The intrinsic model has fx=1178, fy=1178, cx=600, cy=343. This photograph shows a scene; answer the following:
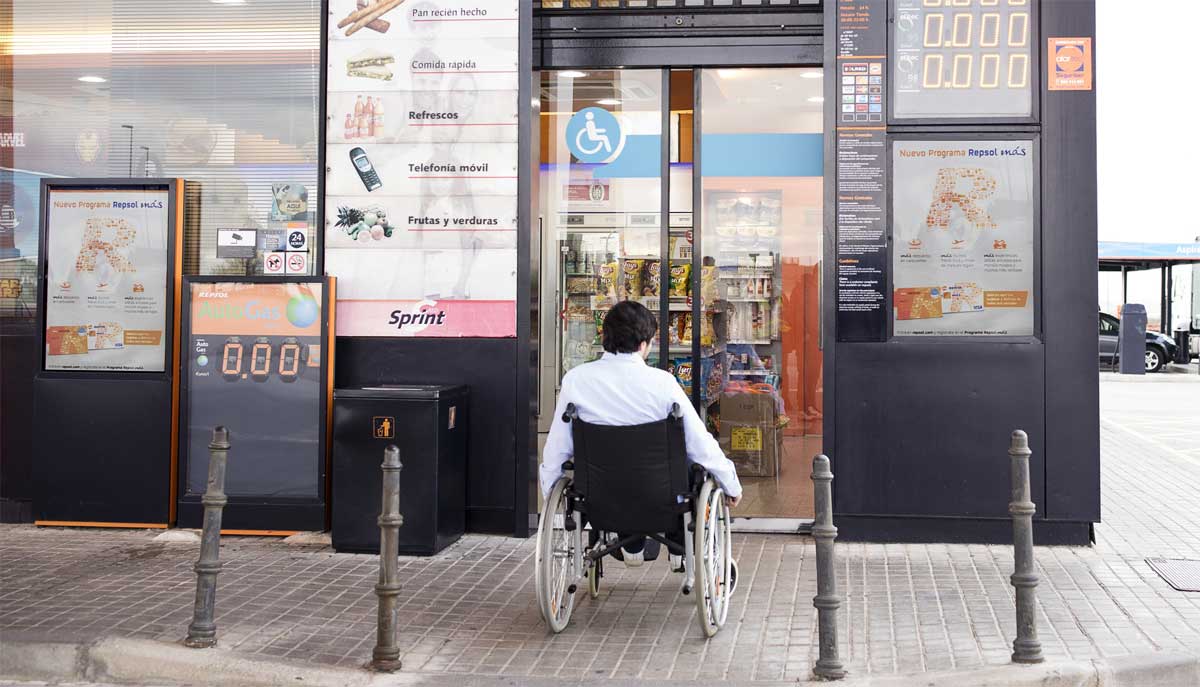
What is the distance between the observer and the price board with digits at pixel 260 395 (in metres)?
7.83

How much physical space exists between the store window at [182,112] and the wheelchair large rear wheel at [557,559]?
333cm

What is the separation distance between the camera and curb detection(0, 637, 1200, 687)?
4859 mm

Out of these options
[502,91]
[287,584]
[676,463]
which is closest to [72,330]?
[287,584]

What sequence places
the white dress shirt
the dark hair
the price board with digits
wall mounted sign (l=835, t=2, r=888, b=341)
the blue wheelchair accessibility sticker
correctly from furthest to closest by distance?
1. the blue wheelchair accessibility sticker
2. the price board with digits
3. wall mounted sign (l=835, t=2, r=888, b=341)
4. the dark hair
5. the white dress shirt

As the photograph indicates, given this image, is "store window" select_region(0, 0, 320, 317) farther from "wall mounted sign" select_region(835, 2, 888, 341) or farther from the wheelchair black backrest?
"wall mounted sign" select_region(835, 2, 888, 341)

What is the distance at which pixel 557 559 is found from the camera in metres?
5.72

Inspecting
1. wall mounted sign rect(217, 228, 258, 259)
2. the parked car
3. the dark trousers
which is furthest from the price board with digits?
the parked car

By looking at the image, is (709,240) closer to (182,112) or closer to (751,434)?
(751,434)

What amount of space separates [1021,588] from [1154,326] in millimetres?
31294

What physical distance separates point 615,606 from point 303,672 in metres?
1.80

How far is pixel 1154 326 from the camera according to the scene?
33.0 meters

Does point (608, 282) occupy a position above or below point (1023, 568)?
above

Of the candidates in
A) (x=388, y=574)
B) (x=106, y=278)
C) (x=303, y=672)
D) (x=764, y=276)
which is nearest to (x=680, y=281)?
(x=764, y=276)

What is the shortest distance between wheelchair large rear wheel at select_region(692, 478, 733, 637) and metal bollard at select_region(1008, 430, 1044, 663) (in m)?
1.34
